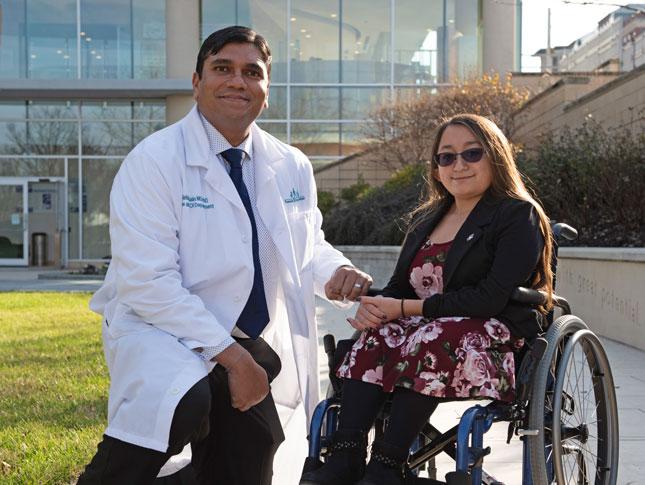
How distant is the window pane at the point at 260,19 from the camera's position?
81.5ft

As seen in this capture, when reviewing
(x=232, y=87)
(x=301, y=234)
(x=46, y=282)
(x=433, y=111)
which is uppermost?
(x=433, y=111)

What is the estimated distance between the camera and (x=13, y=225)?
25.1 metres

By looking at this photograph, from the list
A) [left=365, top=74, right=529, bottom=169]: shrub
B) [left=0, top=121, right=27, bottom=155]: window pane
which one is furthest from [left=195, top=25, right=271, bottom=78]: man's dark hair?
[left=0, top=121, right=27, bottom=155]: window pane

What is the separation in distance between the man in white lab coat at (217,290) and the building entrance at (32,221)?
73.7 ft

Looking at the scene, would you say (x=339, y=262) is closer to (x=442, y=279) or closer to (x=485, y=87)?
(x=442, y=279)

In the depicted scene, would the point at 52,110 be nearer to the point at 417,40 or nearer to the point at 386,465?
the point at 417,40

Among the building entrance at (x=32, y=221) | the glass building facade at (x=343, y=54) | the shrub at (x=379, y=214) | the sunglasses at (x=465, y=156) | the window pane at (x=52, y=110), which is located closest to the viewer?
the sunglasses at (x=465, y=156)

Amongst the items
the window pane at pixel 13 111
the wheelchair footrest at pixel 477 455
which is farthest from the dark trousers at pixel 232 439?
the window pane at pixel 13 111

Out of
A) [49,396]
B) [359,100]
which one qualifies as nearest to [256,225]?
[49,396]

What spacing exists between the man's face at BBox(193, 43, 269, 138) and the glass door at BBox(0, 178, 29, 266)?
23.0 m

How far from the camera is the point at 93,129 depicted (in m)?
25.3

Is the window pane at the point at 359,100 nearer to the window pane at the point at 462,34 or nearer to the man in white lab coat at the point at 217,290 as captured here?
the window pane at the point at 462,34

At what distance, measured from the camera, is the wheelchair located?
2.94m

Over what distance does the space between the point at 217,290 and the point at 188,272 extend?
0.40 ft
